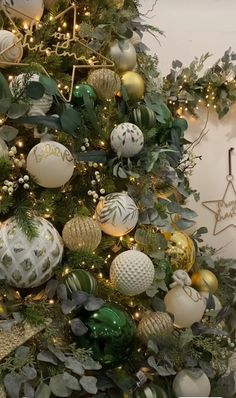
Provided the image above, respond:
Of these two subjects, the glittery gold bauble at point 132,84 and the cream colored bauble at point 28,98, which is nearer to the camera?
the cream colored bauble at point 28,98

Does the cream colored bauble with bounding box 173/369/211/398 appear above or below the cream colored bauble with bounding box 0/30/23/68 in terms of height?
below

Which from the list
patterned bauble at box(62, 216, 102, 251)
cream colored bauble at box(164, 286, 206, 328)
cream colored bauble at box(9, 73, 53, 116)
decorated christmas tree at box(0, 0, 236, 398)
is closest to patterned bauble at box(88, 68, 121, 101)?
decorated christmas tree at box(0, 0, 236, 398)

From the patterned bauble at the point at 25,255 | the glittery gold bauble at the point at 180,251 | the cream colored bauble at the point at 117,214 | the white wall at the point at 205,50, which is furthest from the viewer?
the white wall at the point at 205,50

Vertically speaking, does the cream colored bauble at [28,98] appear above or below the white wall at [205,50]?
above

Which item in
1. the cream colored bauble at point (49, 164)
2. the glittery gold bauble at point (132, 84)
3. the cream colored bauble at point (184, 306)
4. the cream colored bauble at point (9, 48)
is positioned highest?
the cream colored bauble at point (9, 48)

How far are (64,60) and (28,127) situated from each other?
198mm

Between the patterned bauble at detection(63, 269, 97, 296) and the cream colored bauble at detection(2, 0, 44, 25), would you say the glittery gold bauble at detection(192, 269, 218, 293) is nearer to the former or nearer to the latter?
the patterned bauble at detection(63, 269, 97, 296)

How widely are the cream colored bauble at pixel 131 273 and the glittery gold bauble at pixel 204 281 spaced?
254mm

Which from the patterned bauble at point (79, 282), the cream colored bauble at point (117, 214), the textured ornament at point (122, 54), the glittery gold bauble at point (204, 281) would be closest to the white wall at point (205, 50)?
the glittery gold bauble at point (204, 281)

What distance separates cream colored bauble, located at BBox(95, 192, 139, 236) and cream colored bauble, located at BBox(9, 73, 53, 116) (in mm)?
206

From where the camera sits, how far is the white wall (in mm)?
1658

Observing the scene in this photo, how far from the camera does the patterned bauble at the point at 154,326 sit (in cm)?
105

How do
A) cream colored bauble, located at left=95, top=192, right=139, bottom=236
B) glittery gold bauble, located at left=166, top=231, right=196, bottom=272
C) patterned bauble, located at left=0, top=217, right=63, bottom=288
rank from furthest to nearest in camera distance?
glittery gold bauble, located at left=166, top=231, right=196, bottom=272 → cream colored bauble, located at left=95, top=192, right=139, bottom=236 → patterned bauble, located at left=0, top=217, right=63, bottom=288

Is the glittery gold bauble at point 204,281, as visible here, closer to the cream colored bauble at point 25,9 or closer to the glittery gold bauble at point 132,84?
the glittery gold bauble at point 132,84
